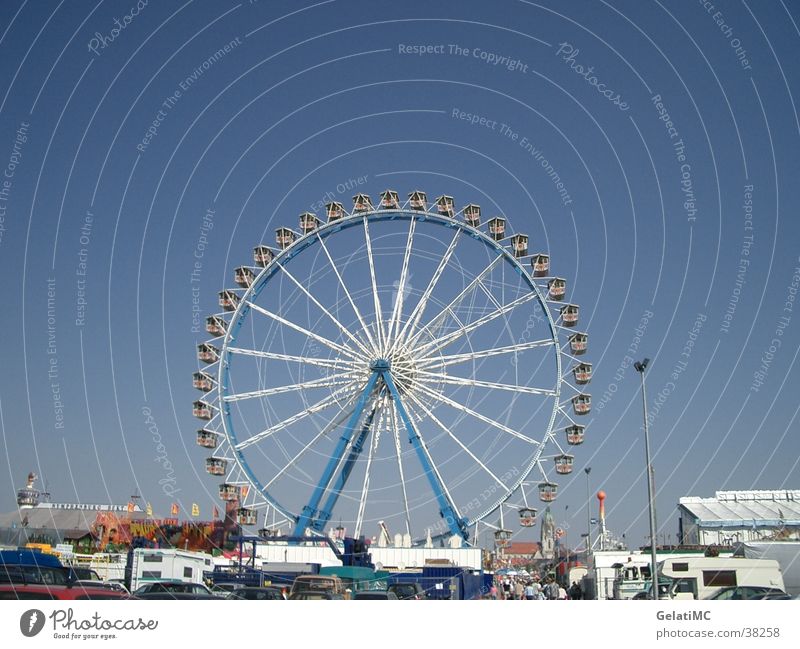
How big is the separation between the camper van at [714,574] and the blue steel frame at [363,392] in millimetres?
10088

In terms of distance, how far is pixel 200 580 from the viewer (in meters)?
33.3

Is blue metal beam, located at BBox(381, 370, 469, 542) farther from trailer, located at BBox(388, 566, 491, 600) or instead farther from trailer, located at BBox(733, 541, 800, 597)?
trailer, located at BBox(733, 541, 800, 597)

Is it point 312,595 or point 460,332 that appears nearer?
point 312,595

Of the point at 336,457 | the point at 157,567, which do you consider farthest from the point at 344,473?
the point at 157,567

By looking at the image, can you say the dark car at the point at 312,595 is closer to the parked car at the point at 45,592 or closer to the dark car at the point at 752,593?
the parked car at the point at 45,592

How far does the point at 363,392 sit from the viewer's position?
3825 cm

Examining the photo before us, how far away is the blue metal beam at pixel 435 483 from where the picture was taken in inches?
1452

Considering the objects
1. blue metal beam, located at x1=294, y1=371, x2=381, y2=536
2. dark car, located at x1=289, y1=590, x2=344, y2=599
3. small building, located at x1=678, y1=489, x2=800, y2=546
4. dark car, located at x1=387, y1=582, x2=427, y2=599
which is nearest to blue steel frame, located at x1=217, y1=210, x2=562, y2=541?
blue metal beam, located at x1=294, y1=371, x2=381, y2=536

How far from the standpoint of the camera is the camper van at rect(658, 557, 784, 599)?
24156mm

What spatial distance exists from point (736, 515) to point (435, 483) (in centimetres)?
4715

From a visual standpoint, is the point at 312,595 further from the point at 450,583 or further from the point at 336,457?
the point at 336,457
